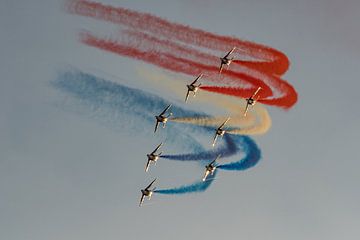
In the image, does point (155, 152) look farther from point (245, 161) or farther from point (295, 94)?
point (295, 94)

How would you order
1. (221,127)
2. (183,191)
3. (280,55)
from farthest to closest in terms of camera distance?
(221,127) < (183,191) < (280,55)

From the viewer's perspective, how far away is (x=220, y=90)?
4516 centimetres

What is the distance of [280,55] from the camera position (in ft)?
146

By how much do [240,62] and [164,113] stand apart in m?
8.85

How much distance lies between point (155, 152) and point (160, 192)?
501 cm

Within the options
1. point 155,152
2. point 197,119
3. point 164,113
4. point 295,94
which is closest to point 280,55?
point 295,94

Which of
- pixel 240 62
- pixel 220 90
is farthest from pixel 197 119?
pixel 240 62

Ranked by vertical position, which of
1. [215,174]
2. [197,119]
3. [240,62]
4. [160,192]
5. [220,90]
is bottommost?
[160,192]

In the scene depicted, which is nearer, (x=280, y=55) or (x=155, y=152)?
(x=280, y=55)

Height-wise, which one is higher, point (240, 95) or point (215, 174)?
point (240, 95)

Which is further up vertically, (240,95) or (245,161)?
(240,95)

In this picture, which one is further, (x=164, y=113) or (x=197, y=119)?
(x=164, y=113)

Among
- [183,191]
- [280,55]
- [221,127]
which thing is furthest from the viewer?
[221,127]

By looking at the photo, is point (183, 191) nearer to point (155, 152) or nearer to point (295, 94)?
point (155, 152)
